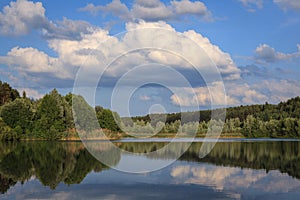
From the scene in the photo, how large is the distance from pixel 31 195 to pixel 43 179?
5.41 meters

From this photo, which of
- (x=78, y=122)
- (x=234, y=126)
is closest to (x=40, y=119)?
(x=78, y=122)

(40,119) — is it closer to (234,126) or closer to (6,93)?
(6,93)

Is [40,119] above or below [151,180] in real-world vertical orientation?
above

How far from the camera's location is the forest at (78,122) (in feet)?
269

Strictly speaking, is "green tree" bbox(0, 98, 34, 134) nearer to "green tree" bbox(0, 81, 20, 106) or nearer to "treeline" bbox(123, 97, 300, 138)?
"green tree" bbox(0, 81, 20, 106)

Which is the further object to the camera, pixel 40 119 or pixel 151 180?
pixel 40 119

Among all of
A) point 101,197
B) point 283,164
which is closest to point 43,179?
point 101,197

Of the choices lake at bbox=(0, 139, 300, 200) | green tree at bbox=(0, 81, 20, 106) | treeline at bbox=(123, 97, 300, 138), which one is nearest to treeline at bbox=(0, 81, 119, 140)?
treeline at bbox=(123, 97, 300, 138)

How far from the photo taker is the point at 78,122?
8462cm

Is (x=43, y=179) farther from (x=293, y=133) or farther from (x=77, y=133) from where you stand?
(x=293, y=133)

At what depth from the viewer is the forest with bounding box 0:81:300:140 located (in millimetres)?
82000

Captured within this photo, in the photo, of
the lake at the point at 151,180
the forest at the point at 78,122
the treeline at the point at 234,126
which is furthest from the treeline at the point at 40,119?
the lake at the point at 151,180

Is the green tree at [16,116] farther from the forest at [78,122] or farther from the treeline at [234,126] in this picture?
the treeline at [234,126]

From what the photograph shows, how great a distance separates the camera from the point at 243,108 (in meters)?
172
